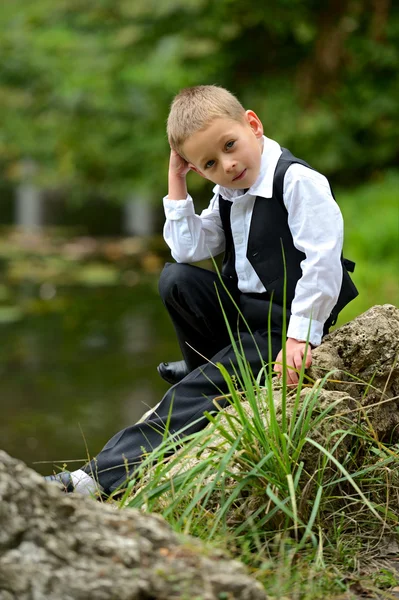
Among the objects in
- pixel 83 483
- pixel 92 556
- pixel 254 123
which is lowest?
pixel 83 483

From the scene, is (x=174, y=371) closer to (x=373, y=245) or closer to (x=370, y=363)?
(x=370, y=363)

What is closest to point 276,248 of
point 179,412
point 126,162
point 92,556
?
point 179,412

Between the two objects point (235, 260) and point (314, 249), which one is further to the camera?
point (235, 260)

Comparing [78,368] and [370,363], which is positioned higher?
[370,363]

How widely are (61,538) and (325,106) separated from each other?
9649 millimetres

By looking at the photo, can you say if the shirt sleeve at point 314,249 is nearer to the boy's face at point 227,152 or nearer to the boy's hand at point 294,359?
the boy's hand at point 294,359

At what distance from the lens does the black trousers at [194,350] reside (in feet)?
9.26

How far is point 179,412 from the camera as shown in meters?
2.84

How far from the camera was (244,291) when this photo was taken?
3.00m

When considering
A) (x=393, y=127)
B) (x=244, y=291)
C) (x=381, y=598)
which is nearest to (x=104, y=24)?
(x=393, y=127)

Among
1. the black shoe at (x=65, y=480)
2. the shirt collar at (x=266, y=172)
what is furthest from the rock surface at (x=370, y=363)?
the black shoe at (x=65, y=480)

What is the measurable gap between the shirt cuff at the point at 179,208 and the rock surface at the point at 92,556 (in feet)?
4.53

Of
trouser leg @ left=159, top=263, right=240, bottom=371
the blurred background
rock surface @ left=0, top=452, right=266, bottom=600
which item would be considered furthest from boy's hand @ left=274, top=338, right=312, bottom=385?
the blurred background

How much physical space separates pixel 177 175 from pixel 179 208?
106mm
